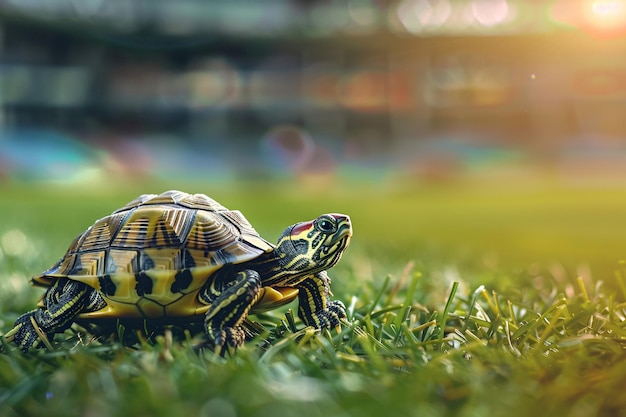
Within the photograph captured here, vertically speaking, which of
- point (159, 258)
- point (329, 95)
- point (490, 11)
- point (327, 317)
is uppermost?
point (490, 11)

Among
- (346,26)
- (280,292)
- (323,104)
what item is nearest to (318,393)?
(280,292)

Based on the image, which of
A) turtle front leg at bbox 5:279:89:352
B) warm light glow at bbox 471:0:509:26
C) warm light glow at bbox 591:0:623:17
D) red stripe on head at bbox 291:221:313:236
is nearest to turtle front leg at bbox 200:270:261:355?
red stripe on head at bbox 291:221:313:236

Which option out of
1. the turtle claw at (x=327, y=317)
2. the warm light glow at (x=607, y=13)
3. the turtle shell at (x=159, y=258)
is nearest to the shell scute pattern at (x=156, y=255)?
the turtle shell at (x=159, y=258)

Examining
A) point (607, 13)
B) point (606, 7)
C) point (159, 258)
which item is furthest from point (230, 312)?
point (607, 13)

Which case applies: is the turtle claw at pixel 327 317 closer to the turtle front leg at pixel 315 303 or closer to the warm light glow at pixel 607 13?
the turtle front leg at pixel 315 303

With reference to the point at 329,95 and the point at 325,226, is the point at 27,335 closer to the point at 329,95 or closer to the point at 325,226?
the point at 325,226

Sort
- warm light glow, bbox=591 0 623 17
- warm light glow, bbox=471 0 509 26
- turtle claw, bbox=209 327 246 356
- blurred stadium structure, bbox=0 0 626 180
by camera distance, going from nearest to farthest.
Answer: turtle claw, bbox=209 327 246 356 < warm light glow, bbox=591 0 623 17 < blurred stadium structure, bbox=0 0 626 180 < warm light glow, bbox=471 0 509 26

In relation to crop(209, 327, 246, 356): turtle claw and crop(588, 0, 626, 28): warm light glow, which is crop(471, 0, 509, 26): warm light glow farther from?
crop(209, 327, 246, 356): turtle claw
